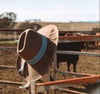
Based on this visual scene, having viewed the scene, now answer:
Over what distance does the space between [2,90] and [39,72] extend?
3.12m

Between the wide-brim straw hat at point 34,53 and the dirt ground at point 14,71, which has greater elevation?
the wide-brim straw hat at point 34,53

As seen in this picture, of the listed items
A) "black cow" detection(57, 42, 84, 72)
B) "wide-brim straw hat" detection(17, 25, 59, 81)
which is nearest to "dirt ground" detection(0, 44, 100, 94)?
"black cow" detection(57, 42, 84, 72)

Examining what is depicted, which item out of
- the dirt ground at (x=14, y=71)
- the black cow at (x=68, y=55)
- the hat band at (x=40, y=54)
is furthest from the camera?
the black cow at (x=68, y=55)

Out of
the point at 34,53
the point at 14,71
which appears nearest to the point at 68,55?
the point at 14,71

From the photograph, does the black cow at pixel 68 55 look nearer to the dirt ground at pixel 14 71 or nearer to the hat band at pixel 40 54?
the dirt ground at pixel 14 71

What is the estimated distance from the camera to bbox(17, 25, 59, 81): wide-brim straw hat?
9.05 feet

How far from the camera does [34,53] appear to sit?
2.80 meters

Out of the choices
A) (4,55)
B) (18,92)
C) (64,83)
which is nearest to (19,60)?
(64,83)

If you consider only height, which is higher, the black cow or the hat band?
the hat band

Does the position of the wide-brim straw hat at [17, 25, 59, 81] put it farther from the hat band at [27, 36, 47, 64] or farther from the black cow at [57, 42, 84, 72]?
the black cow at [57, 42, 84, 72]

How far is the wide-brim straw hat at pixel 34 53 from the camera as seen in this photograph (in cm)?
276

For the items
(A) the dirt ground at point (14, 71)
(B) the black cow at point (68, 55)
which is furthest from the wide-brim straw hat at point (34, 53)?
(B) the black cow at point (68, 55)

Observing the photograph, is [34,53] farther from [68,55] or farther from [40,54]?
[68,55]

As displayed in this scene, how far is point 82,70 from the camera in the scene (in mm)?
8680
